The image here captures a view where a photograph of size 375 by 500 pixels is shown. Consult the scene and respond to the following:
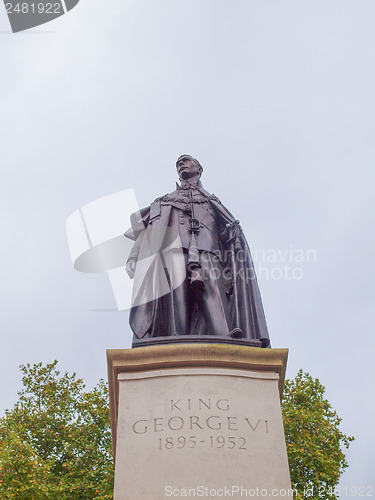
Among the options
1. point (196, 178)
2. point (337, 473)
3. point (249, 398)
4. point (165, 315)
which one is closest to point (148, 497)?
point (249, 398)

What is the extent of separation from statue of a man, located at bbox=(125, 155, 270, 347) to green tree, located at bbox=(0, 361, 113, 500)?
10723mm

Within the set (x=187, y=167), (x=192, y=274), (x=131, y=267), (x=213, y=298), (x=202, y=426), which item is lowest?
(x=202, y=426)

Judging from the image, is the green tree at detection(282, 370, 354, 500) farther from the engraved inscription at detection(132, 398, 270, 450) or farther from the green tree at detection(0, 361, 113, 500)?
the engraved inscription at detection(132, 398, 270, 450)

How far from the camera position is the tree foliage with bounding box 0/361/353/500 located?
54.1ft

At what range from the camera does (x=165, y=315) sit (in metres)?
7.18

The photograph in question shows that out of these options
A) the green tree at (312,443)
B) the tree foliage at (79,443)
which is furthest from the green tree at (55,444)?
the green tree at (312,443)

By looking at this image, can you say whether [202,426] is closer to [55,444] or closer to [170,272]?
[170,272]

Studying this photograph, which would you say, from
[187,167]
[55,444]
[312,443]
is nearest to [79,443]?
[55,444]

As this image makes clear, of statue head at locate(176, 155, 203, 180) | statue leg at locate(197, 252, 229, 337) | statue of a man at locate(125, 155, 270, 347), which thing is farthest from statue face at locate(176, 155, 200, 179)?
statue leg at locate(197, 252, 229, 337)

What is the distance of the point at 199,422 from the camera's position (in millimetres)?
5504

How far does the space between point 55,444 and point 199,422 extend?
15.3m

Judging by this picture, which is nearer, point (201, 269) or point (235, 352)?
point (235, 352)

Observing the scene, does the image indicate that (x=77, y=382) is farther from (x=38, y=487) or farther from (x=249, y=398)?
(x=249, y=398)

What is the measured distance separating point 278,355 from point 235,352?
461 mm
